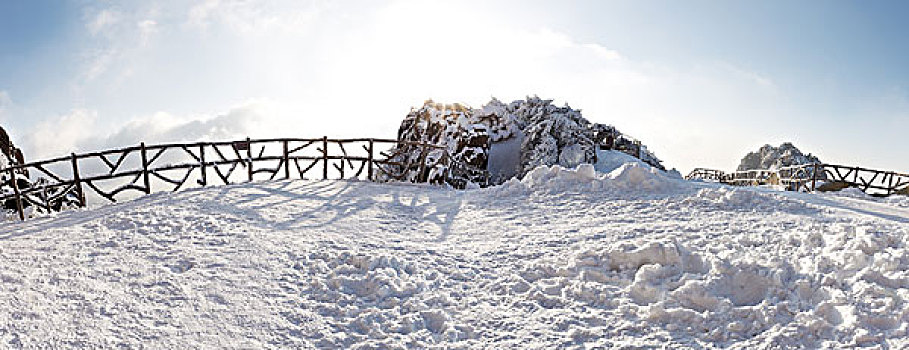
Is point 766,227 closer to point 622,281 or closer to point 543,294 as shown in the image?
point 622,281

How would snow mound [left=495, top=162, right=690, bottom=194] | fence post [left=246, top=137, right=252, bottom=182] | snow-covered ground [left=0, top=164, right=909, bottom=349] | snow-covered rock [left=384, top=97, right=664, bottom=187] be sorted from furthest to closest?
snow-covered rock [left=384, top=97, right=664, bottom=187] → fence post [left=246, top=137, right=252, bottom=182] → snow mound [left=495, top=162, right=690, bottom=194] → snow-covered ground [left=0, top=164, right=909, bottom=349]

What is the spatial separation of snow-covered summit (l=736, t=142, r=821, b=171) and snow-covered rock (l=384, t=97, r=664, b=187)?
28004 mm

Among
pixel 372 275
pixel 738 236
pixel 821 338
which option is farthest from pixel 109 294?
pixel 738 236

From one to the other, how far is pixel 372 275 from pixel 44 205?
8938 millimetres

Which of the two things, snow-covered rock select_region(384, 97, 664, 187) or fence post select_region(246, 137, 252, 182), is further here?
snow-covered rock select_region(384, 97, 664, 187)

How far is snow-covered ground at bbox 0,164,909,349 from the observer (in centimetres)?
470

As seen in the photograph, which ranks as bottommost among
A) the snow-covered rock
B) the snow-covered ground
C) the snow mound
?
the snow-covered ground

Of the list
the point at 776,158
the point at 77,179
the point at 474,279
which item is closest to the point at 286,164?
the point at 77,179

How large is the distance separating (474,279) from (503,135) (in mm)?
20262

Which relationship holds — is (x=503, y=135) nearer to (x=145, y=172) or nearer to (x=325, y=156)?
(x=325, y=156)

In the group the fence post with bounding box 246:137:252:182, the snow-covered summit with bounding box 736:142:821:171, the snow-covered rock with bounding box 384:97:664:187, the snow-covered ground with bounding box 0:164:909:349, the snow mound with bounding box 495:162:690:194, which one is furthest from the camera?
the snow-covered summit with bounding box 736:142:821:171

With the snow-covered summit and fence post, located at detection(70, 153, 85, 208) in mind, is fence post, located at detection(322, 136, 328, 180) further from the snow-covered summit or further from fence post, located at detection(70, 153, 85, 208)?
the snow-covered summit

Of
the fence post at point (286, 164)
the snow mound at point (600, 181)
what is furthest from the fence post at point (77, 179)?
the snow mound at point (600, 181)

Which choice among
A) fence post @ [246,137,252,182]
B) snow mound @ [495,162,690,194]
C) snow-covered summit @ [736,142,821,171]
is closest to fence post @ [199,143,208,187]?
fence post @ [246,137,252,182]
